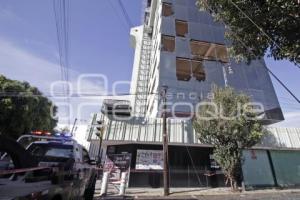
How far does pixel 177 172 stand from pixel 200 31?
1844 centimetres

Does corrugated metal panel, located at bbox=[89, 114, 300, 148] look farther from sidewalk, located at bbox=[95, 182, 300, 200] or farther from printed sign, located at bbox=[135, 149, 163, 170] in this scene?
sidewalk, located at bbox=[95, 182, 300, 200]

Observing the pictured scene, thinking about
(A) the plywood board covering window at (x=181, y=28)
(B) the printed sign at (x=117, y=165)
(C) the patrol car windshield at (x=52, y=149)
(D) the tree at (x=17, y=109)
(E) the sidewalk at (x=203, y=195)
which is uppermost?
(A) the plywood board covering window at (x=181, y=28)

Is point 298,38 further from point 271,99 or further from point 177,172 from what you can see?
point 271,99

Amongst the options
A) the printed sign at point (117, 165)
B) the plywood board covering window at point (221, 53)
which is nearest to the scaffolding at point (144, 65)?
the plywood board covering window at point (221, 53)

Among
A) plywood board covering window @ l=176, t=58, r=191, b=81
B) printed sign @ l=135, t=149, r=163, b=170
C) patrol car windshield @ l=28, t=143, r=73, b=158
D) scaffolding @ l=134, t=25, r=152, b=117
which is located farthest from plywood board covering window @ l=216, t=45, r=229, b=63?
patrol car windshield @ l=28, t=143, r=73, b=158

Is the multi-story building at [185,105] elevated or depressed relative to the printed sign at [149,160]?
elevated

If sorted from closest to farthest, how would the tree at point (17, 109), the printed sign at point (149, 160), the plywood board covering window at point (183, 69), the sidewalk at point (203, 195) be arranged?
the sidewalk at point (203, 195) → the printed sign at point (149, 160) → the tree at point (17, 109) → the plywood board covering window at point (183, 69)

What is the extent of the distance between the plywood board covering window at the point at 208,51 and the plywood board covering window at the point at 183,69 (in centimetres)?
186

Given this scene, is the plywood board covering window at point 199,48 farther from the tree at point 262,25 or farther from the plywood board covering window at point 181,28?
the tree at point 262,25

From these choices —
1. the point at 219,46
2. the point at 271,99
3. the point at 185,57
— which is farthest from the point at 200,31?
the point at 271,99

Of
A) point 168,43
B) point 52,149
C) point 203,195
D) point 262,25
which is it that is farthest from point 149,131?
point 168,43

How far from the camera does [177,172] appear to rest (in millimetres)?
17422

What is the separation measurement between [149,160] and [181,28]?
58.0 feet

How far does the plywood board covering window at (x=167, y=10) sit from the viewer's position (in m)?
29.6
